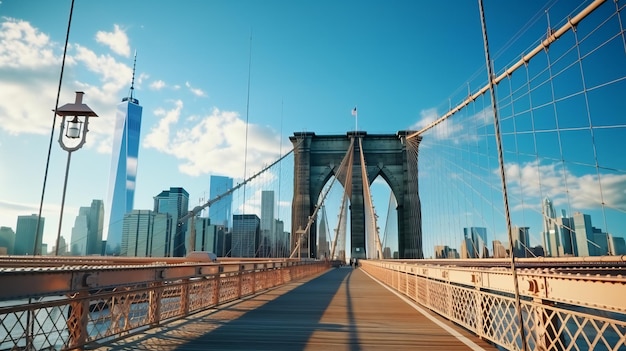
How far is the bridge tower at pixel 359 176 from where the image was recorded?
59.9m

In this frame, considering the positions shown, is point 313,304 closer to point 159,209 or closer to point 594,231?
point 594,231

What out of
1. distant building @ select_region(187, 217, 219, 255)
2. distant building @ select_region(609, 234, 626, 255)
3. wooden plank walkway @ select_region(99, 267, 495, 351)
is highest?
distant building @ select_region(187, 217, 219, 255)

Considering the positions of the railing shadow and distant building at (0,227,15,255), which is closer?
the railing shadow

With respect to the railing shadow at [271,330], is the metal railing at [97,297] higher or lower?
higher

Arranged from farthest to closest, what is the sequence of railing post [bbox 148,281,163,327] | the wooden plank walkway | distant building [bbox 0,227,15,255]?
distant building [bbox 0,227,15,255]
railing post [bbox 148,281,163,327]
the wooden plank walkway

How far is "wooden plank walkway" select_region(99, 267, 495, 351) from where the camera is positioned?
4.97m

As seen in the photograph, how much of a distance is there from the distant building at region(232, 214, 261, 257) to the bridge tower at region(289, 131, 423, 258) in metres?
15.6

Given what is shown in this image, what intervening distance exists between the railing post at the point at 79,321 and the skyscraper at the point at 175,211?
2886 centimetres

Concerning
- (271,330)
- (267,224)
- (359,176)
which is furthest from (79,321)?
(359,176)

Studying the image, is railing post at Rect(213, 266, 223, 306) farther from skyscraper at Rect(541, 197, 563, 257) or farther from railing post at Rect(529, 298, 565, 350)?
skyscraper at Rect(541, 197, 563, 257)

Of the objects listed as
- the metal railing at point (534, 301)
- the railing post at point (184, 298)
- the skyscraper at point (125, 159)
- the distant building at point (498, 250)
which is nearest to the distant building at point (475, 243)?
the distant building at point (498, 250)

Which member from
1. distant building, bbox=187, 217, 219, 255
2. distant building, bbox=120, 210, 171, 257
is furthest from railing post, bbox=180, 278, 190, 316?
distant building, bbox=187, 217, 219, 255

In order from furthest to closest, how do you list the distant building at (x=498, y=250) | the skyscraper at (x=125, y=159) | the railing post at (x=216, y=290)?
the skyscraper at (x=125, y=159)
the distant building at (x=498, y=250)
the railing post at (x=216, y=290)

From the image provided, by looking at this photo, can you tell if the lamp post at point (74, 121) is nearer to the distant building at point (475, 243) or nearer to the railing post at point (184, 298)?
the railing post at point (184, 298)
